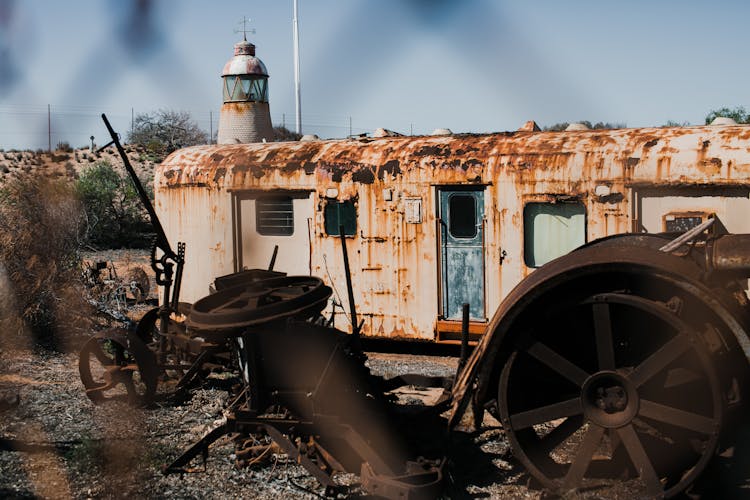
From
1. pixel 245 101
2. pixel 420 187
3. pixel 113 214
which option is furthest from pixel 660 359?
pixel 113 214

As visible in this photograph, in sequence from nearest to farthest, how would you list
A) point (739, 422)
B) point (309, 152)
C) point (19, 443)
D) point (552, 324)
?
point (739, 422)
point (552, 324)
point (19, 443)
point (309, 152)

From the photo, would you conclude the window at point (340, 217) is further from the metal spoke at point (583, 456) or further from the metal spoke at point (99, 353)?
the metal spoke at point (583, 456)

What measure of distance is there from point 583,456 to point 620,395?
0.41m

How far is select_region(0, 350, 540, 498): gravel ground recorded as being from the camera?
17.7 feet

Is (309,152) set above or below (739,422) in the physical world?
above

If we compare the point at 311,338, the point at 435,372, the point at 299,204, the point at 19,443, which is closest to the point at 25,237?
the point at 299,204

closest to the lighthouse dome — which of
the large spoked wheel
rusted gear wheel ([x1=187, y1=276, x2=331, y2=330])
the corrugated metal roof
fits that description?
the corrugated metal roof

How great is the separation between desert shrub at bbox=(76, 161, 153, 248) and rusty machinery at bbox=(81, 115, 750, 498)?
17462 millimetres

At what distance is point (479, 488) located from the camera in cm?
536

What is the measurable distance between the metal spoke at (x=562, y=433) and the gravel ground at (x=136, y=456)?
2.02 ft

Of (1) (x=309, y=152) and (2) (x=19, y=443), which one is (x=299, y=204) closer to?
(1) (x=309, y=152)

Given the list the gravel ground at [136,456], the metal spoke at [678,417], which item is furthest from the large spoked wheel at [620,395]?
the gravel ground at [136,456]

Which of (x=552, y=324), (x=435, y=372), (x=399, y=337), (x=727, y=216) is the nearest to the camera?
(x=552, y=324)

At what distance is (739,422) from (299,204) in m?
7.27
